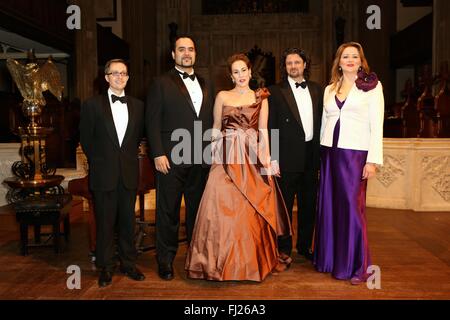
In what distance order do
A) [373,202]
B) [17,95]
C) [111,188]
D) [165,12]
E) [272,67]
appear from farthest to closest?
[165,12], [272,67], [17,95], [373,202], [111,188]

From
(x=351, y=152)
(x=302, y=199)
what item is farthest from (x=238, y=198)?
(x=351, y=152)

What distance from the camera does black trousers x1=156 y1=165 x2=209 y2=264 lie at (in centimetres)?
328

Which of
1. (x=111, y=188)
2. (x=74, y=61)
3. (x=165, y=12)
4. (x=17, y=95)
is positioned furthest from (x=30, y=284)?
(x=165, y=12)

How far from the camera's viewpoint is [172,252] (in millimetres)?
3371

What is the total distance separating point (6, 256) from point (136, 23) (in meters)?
9.65

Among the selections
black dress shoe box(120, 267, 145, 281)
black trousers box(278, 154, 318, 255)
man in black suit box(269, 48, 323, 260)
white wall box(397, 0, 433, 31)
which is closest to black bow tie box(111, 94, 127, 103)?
man in black suit box(269, 48, 323, 260)

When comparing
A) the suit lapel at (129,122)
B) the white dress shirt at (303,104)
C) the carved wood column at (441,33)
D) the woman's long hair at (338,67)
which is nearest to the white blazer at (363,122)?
the woman's long hair at (338,67)

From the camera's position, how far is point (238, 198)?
321 cm

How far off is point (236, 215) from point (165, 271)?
2.25ft

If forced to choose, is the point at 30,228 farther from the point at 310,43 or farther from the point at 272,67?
the point at 310,43

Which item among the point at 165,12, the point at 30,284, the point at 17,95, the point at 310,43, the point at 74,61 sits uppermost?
the point at 165,12

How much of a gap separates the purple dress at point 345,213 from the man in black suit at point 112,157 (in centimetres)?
139

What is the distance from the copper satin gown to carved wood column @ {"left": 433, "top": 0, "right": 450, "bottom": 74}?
259 inches

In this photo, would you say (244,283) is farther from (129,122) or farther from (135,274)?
(129,122)
